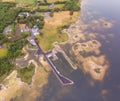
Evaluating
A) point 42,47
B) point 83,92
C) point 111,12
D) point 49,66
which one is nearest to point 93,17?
point 111,12

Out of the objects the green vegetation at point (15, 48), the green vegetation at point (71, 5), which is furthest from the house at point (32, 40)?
the green vegetation at point (71, 5)

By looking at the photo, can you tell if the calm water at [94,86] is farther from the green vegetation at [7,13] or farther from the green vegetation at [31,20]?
the green vegetation at [7,13]

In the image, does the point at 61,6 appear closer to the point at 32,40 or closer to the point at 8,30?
the point at 8,30

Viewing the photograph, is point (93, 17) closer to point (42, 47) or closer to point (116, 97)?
point (42, 47)

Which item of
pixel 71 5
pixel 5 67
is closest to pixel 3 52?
pixel 5 67

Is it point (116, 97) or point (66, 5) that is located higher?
point (66, 5)
